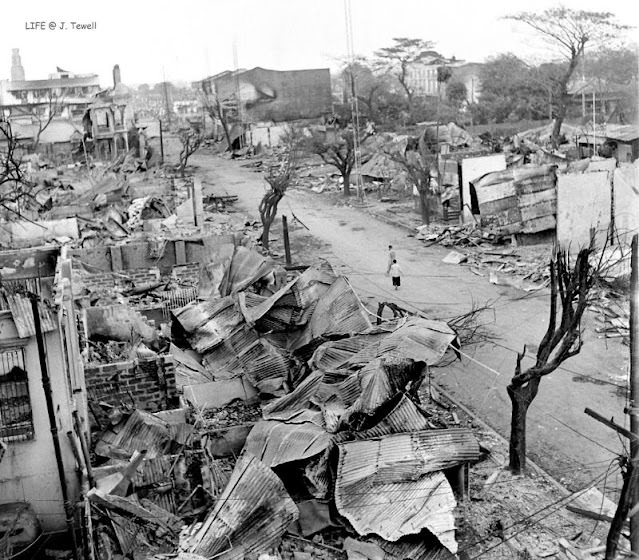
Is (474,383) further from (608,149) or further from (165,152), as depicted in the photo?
(165,152)

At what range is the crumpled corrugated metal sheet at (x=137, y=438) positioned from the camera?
10.3 meters

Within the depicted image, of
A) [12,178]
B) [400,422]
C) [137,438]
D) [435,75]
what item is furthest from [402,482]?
[435,75]

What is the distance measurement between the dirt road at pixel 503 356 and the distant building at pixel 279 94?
101 feet

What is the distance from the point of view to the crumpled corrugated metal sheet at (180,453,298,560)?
27.6ft

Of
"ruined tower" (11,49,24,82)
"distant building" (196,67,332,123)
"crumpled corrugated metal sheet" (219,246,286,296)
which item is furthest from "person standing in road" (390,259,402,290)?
"ruined tower" (11,49,24,82)

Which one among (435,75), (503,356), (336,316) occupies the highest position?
(435,75)

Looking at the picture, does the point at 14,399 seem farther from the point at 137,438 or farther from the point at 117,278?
the point at 117,278

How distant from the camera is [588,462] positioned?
418 inches

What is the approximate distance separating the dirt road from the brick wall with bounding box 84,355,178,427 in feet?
15.1

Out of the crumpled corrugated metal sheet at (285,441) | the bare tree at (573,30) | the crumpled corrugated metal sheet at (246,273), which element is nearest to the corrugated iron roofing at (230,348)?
the crumpled corrugated metal sheet at (246,273)

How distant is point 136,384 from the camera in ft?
38.4

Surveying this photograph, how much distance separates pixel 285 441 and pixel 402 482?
1.56 m

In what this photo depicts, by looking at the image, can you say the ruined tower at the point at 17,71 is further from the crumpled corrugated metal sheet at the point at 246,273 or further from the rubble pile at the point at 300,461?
the rubble pile at the point at 300,461

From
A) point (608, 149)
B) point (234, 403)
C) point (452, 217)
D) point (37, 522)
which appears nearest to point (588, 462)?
point (234, 403)
